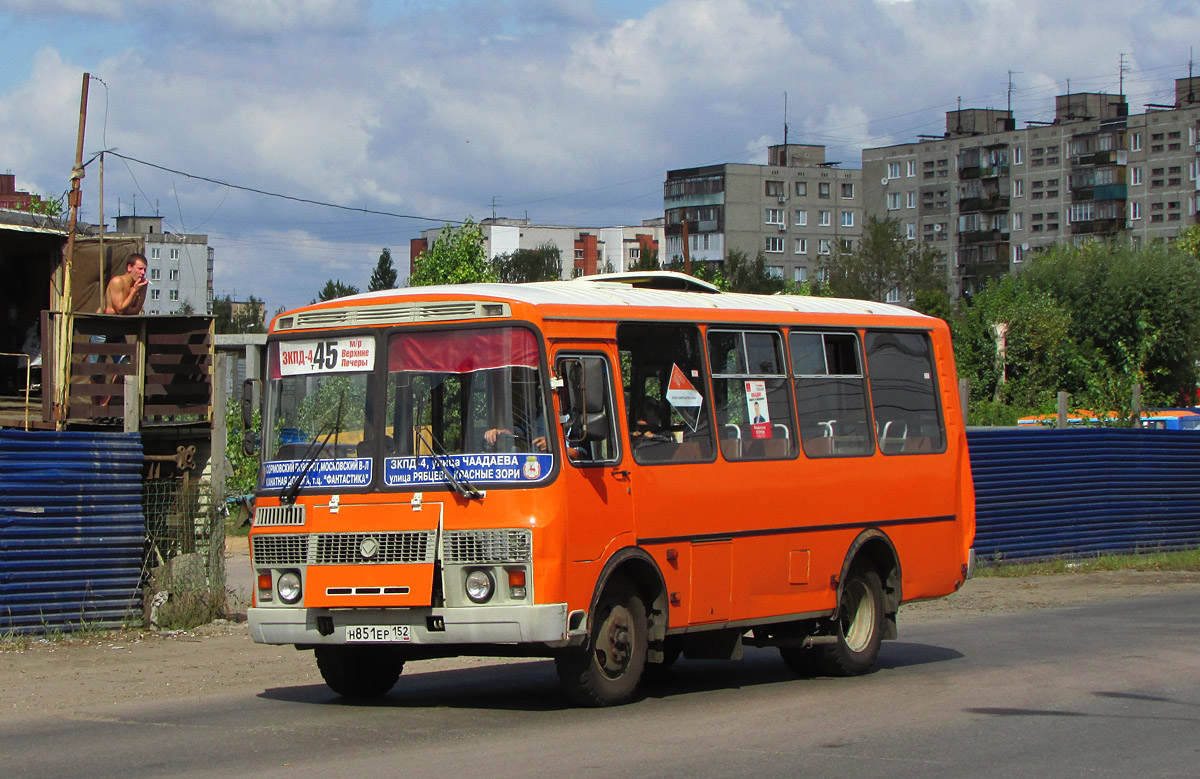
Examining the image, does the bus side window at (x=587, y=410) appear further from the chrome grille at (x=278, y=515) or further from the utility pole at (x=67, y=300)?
the utility pole at (x=67, y=300)

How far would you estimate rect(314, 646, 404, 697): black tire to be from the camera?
33.7ft

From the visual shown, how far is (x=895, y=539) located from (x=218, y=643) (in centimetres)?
645

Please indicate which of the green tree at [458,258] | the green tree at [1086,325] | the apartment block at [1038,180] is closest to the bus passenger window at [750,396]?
the green tree at [458,258]

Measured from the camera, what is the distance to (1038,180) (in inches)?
4503

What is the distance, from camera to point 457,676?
12.2 m

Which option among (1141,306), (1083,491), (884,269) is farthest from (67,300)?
(884,269)

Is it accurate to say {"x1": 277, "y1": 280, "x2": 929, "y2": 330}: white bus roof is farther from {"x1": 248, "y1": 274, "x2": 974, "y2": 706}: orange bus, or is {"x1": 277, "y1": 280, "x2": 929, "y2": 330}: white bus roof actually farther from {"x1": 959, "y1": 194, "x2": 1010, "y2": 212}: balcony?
{"x1": 959, "y1": 194, "x2": 1010, "y2": 212}: balcony

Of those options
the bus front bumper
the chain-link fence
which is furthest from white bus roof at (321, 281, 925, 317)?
the chain-link fence

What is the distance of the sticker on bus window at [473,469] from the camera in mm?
9258

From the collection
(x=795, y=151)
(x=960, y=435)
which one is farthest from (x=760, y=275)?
(x=960, y=435)

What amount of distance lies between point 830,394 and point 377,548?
4.37 meters

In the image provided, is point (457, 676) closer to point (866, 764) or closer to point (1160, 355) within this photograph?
point (866, 764)

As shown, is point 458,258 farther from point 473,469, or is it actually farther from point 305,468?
point 473,469

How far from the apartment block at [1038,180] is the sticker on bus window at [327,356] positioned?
96202 millimetres
